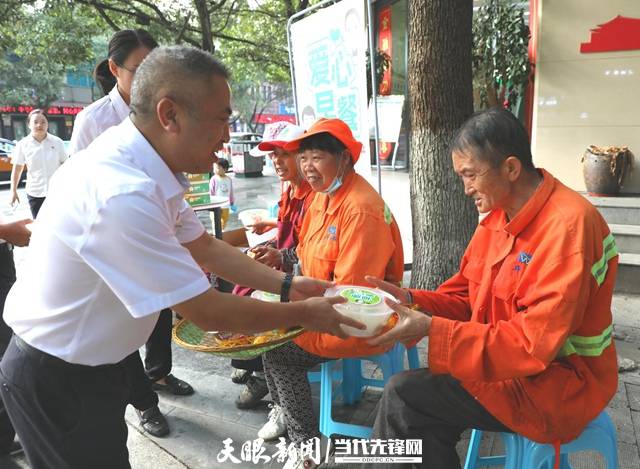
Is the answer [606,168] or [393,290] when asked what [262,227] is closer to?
[393,290]

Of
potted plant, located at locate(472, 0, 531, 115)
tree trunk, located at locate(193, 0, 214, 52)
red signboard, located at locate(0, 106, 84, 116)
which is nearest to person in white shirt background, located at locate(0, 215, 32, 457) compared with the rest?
potted plant, located at locate(472, 0, 531, 115)

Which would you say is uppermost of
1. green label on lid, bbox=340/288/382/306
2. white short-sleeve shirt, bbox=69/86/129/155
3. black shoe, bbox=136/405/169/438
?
white short-sleeve shirt, bbox=69/86/129/155

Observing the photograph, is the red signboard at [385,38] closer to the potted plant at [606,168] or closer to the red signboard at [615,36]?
the red signboard at [615,36]

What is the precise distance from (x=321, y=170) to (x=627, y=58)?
15.8ft

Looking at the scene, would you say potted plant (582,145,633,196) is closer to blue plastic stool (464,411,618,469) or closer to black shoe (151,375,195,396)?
blue plastic stool (464,411,618,469)

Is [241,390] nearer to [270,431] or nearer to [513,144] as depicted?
[270,431]

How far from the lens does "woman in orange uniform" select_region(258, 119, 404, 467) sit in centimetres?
205

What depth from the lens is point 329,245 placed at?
2193 mm

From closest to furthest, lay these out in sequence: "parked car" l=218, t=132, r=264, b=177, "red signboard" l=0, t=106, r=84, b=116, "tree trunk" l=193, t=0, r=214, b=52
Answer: "tree trunk" l=193, t=0, r=214, b=52 < "parked car" l=218, t=132, r=264, b=177 < "red signboard" l=0, t=106, r=84, b=116

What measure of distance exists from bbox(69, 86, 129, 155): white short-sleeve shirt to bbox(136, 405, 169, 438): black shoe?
1.46 metres

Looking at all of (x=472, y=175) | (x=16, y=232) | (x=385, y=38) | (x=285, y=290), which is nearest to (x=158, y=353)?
(x=16, y=232)

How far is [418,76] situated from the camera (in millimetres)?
3111

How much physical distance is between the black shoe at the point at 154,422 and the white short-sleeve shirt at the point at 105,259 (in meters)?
1.41

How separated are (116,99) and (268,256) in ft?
3.74
